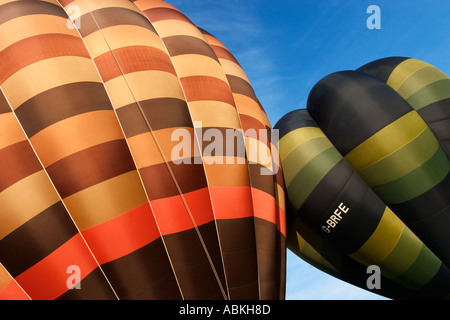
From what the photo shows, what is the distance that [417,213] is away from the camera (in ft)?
19.9

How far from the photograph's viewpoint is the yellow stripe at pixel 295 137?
6.47 metres

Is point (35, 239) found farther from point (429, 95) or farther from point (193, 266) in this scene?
point (429, 95)

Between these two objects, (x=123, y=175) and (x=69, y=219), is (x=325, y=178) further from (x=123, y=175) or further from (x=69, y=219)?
(x=69, y=219)

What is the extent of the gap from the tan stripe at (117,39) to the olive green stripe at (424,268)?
5.11 meters

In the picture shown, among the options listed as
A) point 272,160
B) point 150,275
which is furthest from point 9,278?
point 272,160

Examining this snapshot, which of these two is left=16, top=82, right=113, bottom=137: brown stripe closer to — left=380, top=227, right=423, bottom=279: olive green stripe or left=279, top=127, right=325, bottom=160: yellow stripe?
left=279, top=127, right=325, bottom=160: yellow stripe

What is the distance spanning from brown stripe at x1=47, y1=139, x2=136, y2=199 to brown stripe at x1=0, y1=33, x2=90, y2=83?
3.92ft

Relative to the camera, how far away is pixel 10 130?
12.9ft

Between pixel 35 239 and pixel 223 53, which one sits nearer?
pixel 35 239

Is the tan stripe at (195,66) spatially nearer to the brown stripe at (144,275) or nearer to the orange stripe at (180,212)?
the orange stripe at (180,212)

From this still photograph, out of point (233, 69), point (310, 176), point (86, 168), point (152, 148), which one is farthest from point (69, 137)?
point (310, 176)

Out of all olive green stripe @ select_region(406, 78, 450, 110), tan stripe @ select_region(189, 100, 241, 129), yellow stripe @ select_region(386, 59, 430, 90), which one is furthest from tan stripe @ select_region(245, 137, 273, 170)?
yellow stripe @ select_region(386, 59, 430, 90)

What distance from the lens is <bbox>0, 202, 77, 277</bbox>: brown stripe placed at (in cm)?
365

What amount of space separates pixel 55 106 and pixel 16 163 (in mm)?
721
